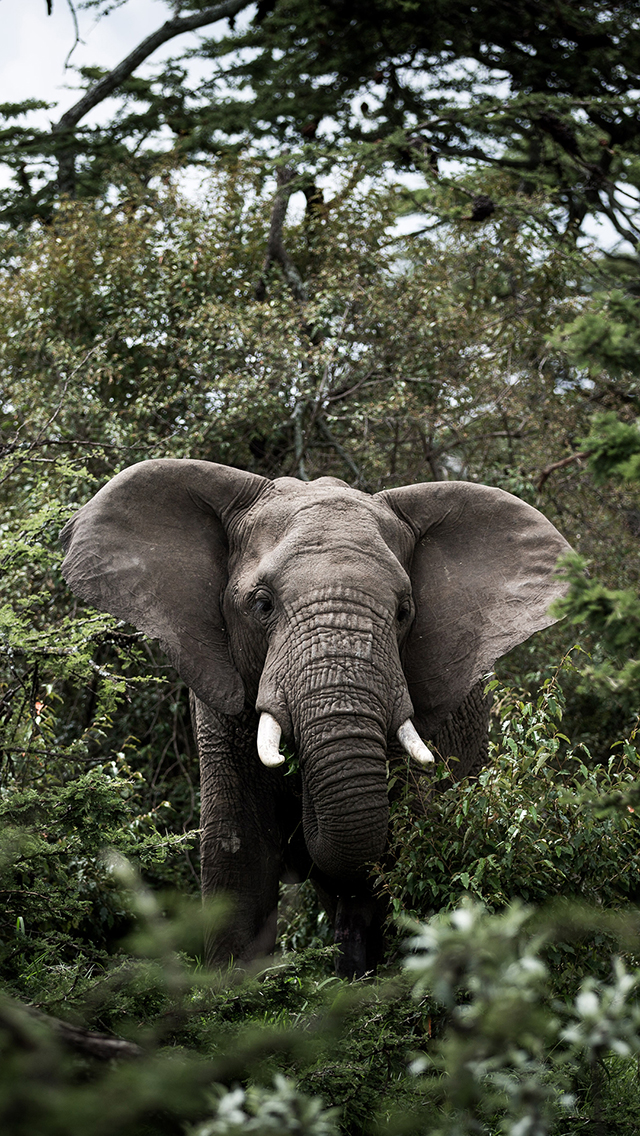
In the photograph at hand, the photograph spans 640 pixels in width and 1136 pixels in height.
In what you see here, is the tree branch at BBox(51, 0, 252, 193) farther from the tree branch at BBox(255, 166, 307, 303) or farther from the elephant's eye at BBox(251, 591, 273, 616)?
the elephant's eye at BBox(251, 591, 273, 616)

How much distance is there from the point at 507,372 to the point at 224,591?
18.5ft

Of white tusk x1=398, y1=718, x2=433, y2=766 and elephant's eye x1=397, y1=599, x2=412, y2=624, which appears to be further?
elephant's eye x1=397, y1=599, x2=412, y2=624

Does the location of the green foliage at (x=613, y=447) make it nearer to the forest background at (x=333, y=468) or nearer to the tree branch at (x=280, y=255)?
the forest background at (x=333, y=468)

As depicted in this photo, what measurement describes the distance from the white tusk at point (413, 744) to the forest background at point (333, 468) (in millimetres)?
221

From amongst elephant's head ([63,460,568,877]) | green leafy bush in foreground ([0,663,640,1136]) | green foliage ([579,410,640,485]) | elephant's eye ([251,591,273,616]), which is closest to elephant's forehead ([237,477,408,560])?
elephant's head ([63,460,568,877])

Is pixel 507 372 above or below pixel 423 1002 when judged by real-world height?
below

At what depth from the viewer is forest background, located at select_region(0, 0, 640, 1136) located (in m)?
2.07

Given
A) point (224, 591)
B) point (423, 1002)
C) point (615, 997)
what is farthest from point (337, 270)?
point (615, 997)

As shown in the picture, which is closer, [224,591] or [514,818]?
[514,818]

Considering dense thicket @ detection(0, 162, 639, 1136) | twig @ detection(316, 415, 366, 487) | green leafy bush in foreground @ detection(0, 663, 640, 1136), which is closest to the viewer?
green leafy bush in foreground @ detection(0, 663, 640, 1136)

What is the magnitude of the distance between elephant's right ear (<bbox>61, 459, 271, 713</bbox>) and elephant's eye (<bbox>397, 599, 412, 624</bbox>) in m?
0.78

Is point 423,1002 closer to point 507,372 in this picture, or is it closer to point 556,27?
point 507,372

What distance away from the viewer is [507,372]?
382 inches

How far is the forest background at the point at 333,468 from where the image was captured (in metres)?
2.07
